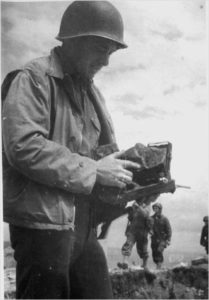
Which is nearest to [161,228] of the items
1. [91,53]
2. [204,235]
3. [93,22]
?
[204,235]

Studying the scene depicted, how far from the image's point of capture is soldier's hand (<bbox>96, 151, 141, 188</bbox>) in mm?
2021

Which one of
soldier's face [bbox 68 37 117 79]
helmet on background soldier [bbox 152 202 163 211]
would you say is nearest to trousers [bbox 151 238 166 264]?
helmet on background soldier [bbox 152 202 163 211]

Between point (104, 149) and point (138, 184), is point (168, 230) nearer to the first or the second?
point (138, 184)

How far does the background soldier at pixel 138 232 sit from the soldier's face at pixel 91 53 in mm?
560

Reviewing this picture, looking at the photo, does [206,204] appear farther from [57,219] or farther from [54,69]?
[54,69]

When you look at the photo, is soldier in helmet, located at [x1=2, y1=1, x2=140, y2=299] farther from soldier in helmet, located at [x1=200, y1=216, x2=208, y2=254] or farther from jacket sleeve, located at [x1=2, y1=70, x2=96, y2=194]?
soldier in helmet, located at [x1=200, y1=216, x2=208, y2=254]

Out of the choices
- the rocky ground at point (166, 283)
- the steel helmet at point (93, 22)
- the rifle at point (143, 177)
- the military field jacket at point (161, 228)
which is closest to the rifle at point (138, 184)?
the rifle at point (143, 177)

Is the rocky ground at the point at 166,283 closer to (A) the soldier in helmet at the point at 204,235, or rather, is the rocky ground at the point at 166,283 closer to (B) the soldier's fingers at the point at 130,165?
(A) the soldier in helmet at the point at 204,235

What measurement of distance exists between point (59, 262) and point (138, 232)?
0.37 meters

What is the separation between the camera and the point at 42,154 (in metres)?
1.96

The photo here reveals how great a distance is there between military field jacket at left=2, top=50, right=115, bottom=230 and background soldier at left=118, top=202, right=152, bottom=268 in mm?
229

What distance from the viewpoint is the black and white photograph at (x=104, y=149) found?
198 cm

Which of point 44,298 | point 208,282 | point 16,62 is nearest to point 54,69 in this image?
point 16,62

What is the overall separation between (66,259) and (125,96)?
27.8 inches
